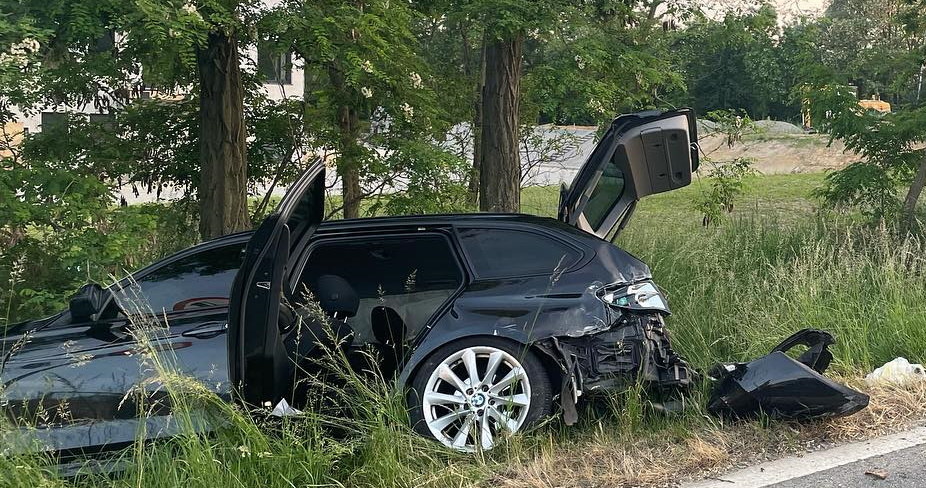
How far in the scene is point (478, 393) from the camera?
14.0ft

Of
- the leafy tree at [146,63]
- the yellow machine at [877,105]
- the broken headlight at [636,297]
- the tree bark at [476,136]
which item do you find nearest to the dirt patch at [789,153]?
the tree bark at [476,136]

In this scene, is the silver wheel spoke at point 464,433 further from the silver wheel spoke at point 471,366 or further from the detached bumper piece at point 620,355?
the detached bumper piece at point 620,355

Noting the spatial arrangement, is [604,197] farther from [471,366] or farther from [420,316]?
[471,366]

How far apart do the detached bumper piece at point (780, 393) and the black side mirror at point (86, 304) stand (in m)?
3.52

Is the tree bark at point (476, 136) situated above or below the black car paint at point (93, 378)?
above

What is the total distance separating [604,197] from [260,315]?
2623 mm

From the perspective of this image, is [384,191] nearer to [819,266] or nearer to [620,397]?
[819,266]

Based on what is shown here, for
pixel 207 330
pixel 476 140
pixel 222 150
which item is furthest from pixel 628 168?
pixel 476 140

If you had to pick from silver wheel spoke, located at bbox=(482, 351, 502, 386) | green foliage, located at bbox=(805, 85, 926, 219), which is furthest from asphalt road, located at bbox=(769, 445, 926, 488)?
green foliage, located at bbox=(805, 85, 926, 219)

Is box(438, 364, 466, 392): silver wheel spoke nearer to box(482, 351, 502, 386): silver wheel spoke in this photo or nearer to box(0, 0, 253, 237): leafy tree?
box(482, 351, 502, 386): silver wheel spoke

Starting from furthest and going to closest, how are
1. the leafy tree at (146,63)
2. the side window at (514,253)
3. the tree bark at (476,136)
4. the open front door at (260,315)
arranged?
the tree bark at (476,136)
the leafy tree at (146,63)
the side window at (514,253)
the open front door at (260,315)

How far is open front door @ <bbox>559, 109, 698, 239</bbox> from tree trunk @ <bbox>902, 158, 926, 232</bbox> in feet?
16.0

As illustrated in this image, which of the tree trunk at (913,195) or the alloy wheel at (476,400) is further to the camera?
the tree trunk at (913,195)

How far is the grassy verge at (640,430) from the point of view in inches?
149
